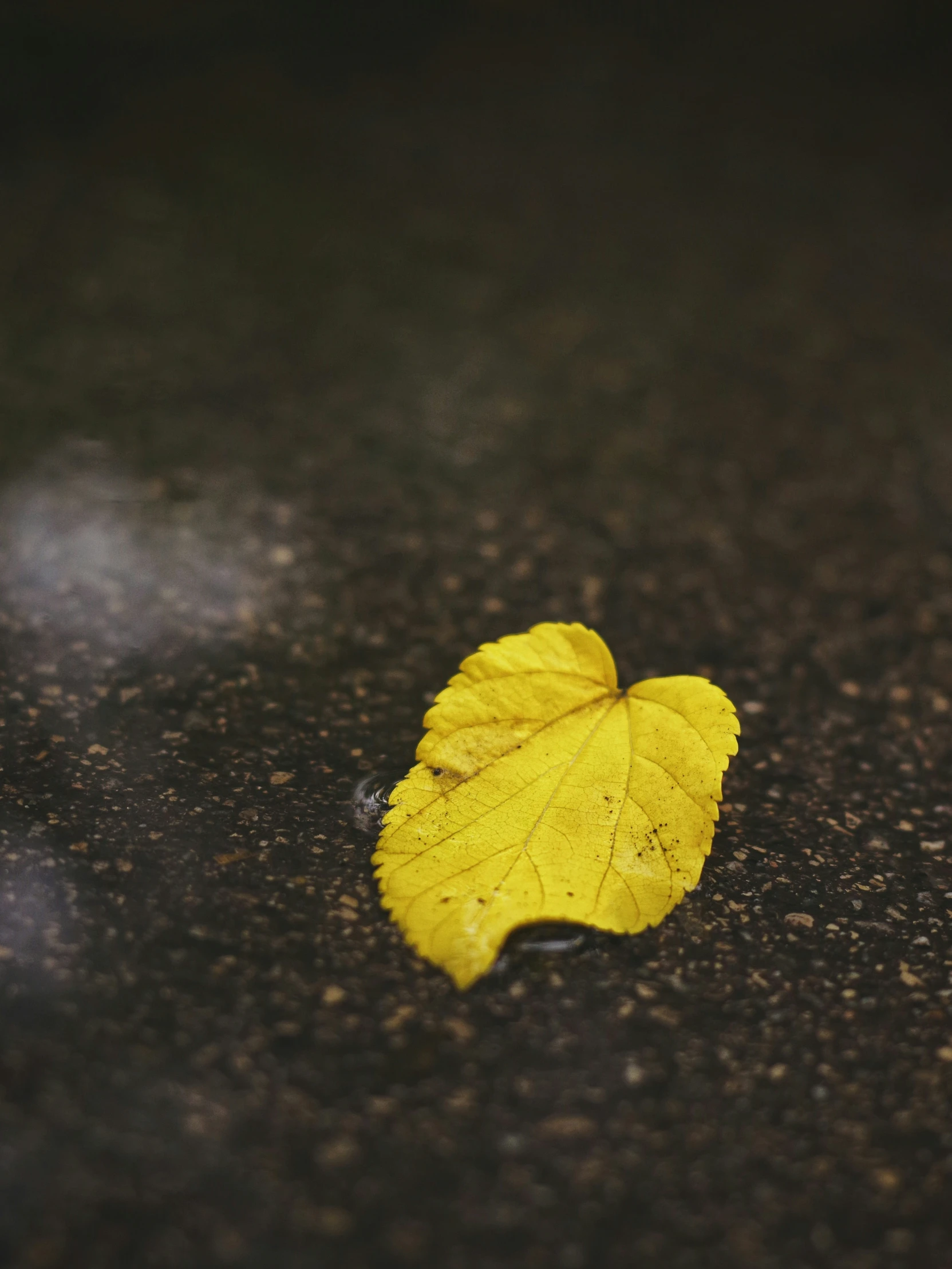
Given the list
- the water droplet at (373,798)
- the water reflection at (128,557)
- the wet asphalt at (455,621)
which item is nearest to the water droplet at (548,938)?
the wet asphalt at (455,621)

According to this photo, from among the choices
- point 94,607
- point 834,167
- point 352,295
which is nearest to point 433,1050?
point 94,607

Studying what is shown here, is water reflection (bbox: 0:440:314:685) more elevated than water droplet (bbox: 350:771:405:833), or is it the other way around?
water reflection (bbox: 0:440:314:685)

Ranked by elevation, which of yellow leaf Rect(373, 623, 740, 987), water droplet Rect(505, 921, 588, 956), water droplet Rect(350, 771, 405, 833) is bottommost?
water droplet Rect(505, 921, 588, 956)

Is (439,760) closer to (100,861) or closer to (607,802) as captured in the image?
(607,802)

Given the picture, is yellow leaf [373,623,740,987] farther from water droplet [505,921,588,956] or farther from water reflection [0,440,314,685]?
water reflection [0,440,314,685]

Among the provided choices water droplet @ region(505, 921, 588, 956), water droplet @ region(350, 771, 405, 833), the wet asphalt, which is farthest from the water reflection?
water droplet @ region(505, 921, 588, 956)

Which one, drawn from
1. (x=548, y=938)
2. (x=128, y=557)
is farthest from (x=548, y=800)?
(x=128, y=557)
